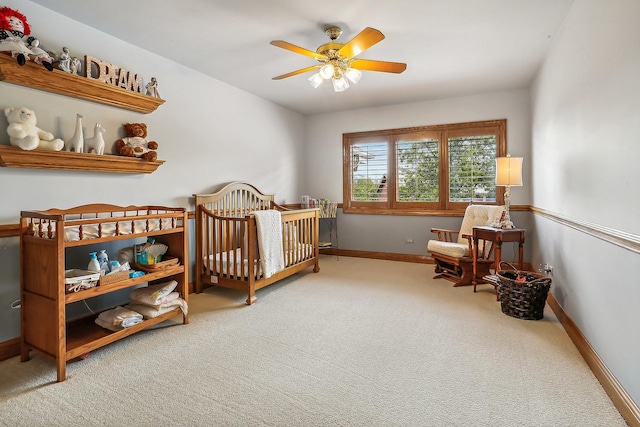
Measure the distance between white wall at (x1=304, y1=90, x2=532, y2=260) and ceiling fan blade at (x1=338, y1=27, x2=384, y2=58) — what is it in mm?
2635

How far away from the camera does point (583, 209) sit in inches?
83.7

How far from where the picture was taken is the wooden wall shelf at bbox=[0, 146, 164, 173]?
6.81 ft

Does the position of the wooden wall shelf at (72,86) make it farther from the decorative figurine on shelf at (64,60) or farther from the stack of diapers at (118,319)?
the stack of diapers at (118,319)

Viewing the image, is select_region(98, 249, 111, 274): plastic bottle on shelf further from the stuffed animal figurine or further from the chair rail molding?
the chair rail molding

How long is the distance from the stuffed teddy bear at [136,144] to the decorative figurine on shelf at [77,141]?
0.31 metres

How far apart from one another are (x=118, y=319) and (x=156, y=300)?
0.90ft

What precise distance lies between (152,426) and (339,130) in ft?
15.5

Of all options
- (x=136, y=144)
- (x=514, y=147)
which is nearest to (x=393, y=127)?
(x=514, y=147)

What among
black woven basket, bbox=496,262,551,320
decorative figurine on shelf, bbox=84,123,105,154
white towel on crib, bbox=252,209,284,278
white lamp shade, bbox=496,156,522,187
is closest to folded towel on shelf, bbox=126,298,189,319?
white towel on crib, bbox=252,209,284,278

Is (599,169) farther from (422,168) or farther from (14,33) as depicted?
(14,33)

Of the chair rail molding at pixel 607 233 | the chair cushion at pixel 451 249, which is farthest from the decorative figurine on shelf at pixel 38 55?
the chair cushion at pixel 451 249

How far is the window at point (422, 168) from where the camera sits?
4473 mm

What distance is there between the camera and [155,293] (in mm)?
2467

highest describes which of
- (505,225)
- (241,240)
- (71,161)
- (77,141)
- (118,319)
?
(77,141)
